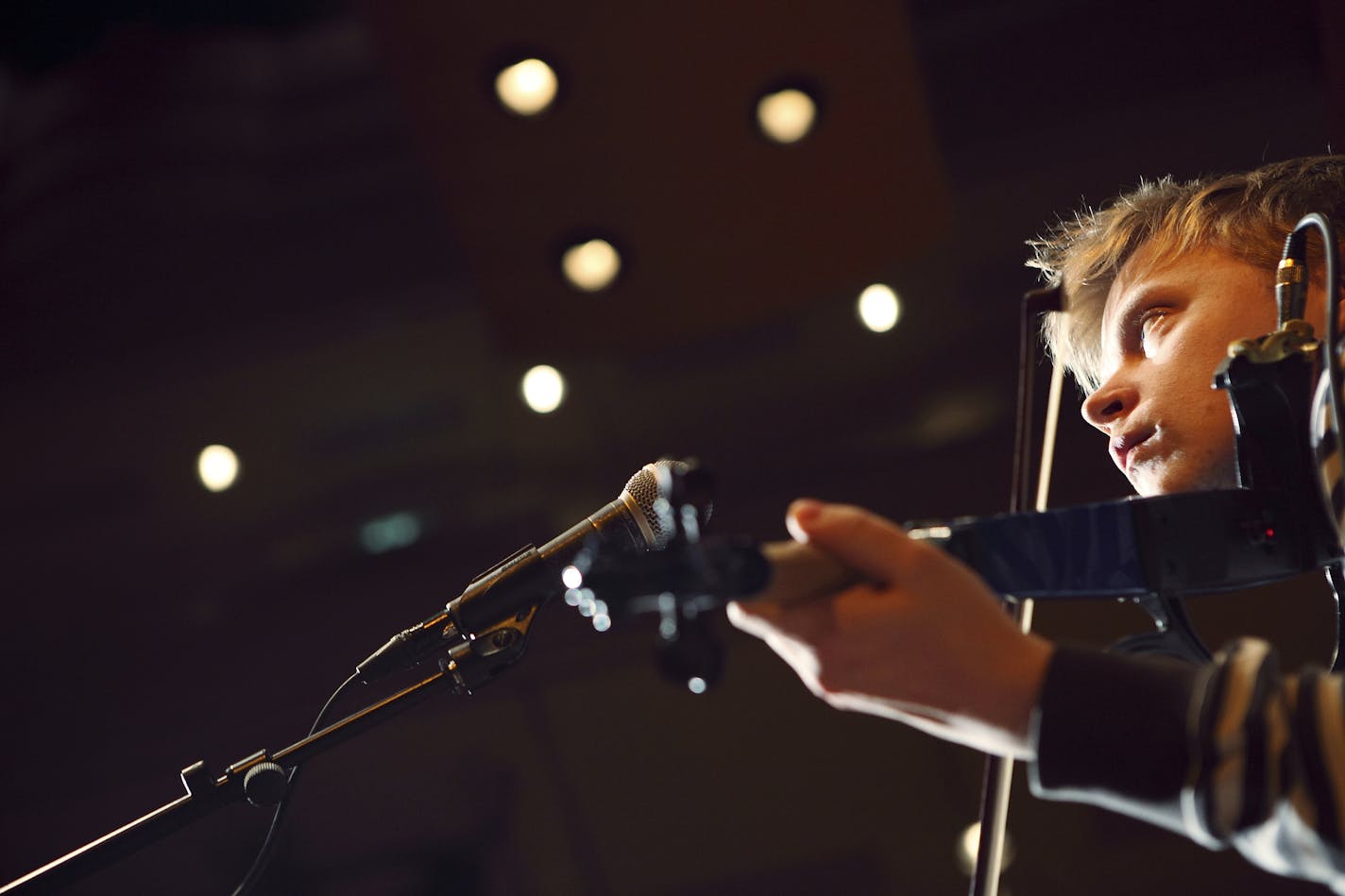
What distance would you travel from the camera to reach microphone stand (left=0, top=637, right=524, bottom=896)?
92 cm

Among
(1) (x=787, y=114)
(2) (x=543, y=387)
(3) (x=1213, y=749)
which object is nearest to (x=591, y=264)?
(1) (x=787, y=114)

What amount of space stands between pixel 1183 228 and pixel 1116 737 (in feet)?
2.63

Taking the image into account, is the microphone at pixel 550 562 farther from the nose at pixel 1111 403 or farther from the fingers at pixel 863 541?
the nose at pixel 1111 403

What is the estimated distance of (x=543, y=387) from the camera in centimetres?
310

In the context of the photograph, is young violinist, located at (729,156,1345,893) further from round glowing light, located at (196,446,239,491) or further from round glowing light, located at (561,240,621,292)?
round glowing light, located at (196,446,239,491)

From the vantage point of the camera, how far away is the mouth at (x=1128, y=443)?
41.7 inches

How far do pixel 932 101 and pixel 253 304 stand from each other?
77.3 inches

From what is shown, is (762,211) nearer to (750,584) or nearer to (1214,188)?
(1214,188)

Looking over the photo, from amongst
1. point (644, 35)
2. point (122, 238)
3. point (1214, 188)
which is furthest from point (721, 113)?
point (122, 238)

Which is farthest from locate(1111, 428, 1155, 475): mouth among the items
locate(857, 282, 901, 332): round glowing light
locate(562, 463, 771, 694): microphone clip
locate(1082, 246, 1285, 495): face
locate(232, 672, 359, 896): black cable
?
locate(857, 282, 901, 332): round glowing light

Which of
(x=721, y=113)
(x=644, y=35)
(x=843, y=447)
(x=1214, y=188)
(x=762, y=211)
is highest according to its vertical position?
(x=644, y=35)

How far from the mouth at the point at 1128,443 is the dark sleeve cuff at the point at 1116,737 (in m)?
0.49

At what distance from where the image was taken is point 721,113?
225 centimetres

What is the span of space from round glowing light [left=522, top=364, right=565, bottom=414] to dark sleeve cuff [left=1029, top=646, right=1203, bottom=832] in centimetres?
250
